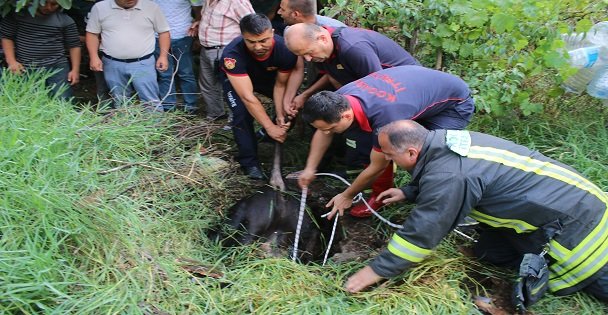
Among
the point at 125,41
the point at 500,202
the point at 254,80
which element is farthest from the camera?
the point at 125,41

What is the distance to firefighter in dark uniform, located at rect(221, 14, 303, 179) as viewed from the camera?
3998 mm

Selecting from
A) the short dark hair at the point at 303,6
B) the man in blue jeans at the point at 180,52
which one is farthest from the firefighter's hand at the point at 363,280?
the man in blue jeans at the point at 180,52

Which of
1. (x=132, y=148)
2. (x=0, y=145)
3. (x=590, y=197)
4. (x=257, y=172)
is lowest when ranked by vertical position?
(x=257, y=172)

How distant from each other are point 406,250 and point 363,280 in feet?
1.03

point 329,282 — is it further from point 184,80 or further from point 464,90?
point 184,80

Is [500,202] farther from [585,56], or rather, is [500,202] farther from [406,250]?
[585,56]

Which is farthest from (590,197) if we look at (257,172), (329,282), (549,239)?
(257,172)

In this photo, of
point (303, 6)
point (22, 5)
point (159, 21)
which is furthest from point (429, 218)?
point (22, 5)

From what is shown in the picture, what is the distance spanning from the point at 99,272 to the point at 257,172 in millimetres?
1838

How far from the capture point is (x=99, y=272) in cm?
274

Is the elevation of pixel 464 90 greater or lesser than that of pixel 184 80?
greater

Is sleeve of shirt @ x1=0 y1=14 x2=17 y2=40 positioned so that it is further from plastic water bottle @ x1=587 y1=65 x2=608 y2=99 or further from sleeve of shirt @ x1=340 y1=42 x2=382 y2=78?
plastic water bottle @ x1=587 y1=65 x2=608 y2=99

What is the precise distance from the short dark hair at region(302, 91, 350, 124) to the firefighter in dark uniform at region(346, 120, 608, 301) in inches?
16.1

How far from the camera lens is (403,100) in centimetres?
339
